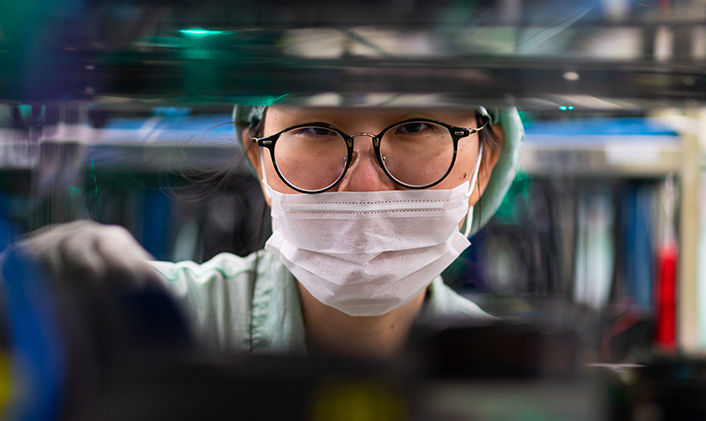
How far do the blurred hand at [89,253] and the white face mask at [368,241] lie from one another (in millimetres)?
179

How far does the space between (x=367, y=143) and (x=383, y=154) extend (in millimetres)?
30

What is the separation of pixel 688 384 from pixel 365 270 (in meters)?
0.37

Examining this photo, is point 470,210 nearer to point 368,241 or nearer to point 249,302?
point 368,241

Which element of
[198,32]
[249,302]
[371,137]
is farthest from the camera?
[249,302]

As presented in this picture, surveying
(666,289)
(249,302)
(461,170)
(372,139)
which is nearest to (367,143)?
(372,139)

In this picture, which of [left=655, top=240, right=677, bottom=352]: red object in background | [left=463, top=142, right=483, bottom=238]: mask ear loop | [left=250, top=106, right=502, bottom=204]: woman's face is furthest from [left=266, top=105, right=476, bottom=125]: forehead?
[left=655, top=240, right=677, bottom=352]: red object in background

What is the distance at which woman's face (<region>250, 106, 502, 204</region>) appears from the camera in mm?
477

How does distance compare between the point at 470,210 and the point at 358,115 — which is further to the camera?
the point at 470,210

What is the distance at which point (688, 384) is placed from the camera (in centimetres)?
45

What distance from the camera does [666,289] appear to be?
92 centimetres

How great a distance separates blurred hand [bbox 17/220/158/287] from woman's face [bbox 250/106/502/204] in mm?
168

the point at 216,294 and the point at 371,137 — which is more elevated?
the point at 371,137

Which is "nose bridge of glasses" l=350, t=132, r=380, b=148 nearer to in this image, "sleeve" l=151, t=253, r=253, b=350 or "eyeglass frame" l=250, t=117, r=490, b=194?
"eyeglass frame" l=250, t=117, r=490, b=194

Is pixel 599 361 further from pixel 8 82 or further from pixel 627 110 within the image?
pixel 8 82
